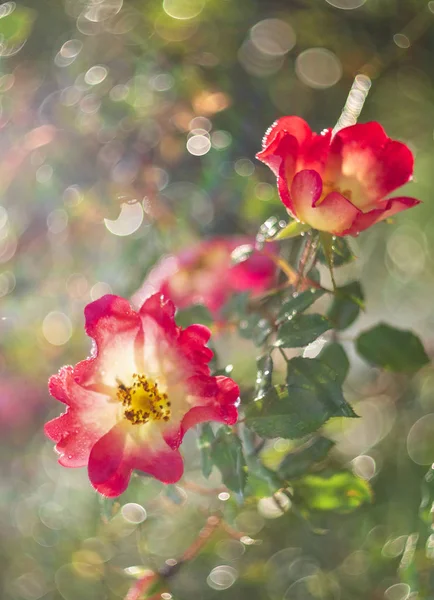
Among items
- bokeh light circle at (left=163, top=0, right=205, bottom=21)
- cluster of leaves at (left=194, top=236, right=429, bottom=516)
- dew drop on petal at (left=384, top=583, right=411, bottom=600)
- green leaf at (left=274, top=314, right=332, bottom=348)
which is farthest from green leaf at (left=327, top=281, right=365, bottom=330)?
bokeh light circle at (left=163, top=0, right=205, bottom=21)

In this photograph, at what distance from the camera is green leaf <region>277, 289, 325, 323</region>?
60 cm

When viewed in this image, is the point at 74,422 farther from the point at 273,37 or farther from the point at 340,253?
the point at 273,37

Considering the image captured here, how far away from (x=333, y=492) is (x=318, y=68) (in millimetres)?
682

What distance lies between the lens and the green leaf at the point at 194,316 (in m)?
0.71

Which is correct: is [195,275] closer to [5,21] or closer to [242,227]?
[242,227]

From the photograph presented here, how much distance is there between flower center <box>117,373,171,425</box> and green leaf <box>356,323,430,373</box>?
0.24 m

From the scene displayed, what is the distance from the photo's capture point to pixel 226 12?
1.04m

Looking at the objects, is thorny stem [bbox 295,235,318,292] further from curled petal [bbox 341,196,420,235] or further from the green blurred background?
the green blurred background

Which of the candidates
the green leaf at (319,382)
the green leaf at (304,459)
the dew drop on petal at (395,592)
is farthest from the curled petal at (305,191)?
the dew drop on petal at (395,592)

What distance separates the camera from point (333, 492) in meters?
0.66

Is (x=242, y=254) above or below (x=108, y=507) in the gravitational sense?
above

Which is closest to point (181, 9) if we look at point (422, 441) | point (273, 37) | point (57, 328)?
point (273, 37)

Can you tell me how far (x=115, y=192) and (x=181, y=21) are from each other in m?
0.23

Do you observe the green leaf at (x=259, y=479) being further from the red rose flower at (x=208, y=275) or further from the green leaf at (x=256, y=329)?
the red rose flower at (x=208, y=275)
